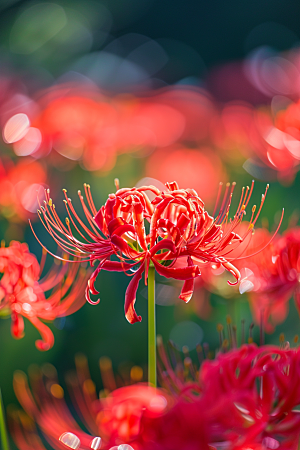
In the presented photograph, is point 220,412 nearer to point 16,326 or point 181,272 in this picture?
point 181,272

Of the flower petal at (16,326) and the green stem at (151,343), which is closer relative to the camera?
the green stem at (151,343)

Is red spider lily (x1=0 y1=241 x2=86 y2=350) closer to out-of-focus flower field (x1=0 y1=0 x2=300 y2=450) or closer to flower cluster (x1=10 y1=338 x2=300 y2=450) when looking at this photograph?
out-of-focus flower field (x1=0 y1=0 x2=300 y2=450)

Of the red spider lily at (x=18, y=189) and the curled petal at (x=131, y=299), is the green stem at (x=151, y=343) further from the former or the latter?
the red spider lily at (x=18, y=189)

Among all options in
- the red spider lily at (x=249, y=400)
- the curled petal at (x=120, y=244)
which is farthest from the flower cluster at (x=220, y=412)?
the curled petal at (x=120, y=244)

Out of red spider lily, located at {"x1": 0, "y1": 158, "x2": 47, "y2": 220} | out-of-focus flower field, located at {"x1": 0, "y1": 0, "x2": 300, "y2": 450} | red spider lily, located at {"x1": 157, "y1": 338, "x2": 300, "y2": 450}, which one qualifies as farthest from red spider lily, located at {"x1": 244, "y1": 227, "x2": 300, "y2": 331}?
red spider lily, located at {"x1": 0, "y1": 158, "x2": 47, "y2": 220}

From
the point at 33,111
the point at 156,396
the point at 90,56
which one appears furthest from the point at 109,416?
the point at 90,56

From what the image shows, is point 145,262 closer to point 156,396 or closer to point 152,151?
point 156,396

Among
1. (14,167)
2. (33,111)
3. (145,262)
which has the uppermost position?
(33,111)

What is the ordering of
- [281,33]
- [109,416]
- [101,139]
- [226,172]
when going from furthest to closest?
1. [281,33]
2. [226,172]
3. [101,139]
4. [109,416]
